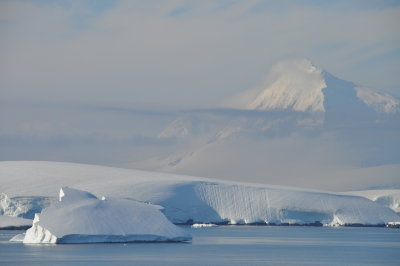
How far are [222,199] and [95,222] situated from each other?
27.1 m

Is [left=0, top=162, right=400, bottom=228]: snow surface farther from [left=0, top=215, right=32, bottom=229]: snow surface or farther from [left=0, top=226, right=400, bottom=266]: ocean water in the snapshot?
[left=0, top=226, right=400, bottom=266]: ocean water

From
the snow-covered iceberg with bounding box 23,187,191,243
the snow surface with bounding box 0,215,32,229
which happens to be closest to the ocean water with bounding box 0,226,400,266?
the snow-covered iceberg with bounding box 23,187,191,243


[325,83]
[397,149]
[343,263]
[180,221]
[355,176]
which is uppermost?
[325,83]

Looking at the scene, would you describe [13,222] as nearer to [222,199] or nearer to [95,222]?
[222,199]

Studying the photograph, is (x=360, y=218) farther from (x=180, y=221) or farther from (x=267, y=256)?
(x=267, y=256)

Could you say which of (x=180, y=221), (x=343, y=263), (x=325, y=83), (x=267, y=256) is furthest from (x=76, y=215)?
(x=325, y=83)

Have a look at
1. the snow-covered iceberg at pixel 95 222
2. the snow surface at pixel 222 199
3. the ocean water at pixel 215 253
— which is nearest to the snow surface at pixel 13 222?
the ocean water at pixel 215 253

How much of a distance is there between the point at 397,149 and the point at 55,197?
129444 mm

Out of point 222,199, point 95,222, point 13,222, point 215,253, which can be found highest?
point 222,199

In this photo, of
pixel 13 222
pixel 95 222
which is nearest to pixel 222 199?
pixel 13 222

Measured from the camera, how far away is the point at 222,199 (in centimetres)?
6619

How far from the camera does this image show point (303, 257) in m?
38.4

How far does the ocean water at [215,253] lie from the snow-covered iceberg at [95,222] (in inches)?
18.0

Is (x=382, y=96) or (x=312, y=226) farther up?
(x=382, y=96)
